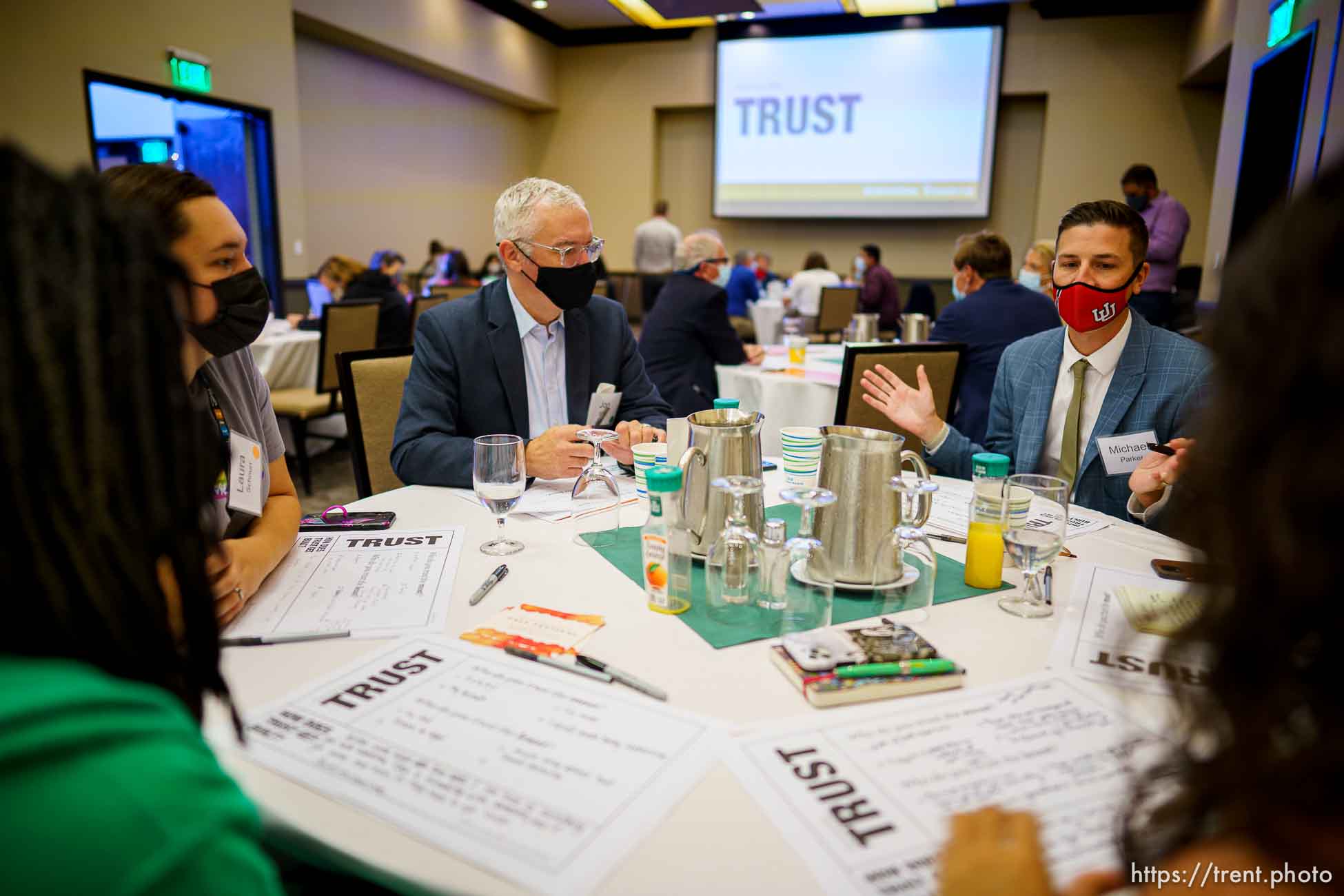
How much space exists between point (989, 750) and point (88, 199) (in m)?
0.95

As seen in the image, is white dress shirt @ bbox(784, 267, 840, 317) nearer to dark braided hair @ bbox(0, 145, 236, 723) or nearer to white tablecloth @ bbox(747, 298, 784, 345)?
white tablecloth @ bbox(747, 298, 784, 345)

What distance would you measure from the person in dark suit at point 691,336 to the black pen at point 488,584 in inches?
119

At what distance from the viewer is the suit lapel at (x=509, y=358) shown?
2.27m

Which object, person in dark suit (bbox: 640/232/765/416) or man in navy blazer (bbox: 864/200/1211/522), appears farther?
person in dark suit (bbox: 640/232/765/416)

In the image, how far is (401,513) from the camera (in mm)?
1659

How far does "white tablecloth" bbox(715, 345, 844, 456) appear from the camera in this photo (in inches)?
152

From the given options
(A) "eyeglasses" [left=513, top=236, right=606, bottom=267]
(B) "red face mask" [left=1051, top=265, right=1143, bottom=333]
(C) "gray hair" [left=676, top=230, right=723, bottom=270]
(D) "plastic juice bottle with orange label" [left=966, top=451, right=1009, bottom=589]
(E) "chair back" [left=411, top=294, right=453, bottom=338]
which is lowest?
(D) "plastic juice bottle with orange label" [left=966, top=451, right=1009, bottom=589]

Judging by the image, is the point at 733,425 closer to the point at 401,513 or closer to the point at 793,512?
the point at 793,512

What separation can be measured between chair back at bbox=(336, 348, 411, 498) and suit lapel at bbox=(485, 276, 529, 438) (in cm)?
26

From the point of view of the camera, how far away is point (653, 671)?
3.32 ft

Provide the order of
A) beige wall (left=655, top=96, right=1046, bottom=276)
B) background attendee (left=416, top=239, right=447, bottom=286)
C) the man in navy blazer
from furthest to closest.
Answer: beige wall (left=655, top=96, right=1046, bottom=276)
background attendee (left=416, top=239, right=447, bottom=286)
the man in navy blazer

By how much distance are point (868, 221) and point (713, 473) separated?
1064 centimetres

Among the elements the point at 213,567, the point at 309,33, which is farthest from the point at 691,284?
the point at 309,33

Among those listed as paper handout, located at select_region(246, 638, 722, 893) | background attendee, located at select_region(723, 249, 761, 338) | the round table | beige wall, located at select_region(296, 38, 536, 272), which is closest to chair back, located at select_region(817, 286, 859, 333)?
background attendee, located at select_region(723, 249, 761, 338)
